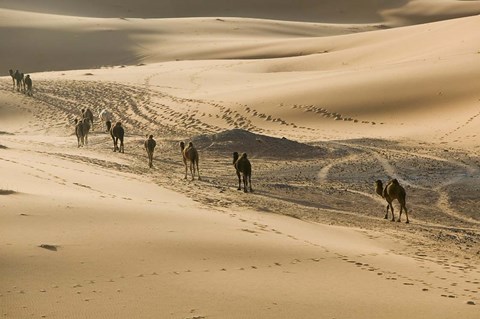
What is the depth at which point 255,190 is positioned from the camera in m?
17.3

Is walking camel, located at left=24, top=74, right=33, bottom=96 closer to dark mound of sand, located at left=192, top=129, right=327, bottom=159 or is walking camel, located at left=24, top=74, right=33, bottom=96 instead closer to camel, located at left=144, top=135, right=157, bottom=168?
dark mound of sand, located at left=192, top=129, right=327, bottom=159

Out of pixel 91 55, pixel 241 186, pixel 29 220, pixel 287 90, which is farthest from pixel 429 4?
pixel 29 220

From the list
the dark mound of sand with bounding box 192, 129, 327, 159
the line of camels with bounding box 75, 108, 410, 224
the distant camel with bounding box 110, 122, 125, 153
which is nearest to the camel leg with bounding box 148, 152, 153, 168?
the line of camels with bounding box 75, 108, 410, 224

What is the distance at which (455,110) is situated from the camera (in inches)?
1123

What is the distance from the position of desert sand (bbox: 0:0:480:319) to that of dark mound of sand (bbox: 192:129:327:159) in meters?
0.06

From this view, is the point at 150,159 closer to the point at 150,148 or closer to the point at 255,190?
the point at 150,148

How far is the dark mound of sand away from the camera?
22266 mm

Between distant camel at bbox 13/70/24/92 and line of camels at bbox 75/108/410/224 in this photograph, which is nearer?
line of camels at bbox 75/108/410/224

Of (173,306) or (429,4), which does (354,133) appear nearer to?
(173,306)

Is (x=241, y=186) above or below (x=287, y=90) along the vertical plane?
below

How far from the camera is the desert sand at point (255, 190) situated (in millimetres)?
7859

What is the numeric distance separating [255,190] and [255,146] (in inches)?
219

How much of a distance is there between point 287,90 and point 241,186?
16.5 metres

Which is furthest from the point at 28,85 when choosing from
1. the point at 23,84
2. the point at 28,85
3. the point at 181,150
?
the point at 181,150
